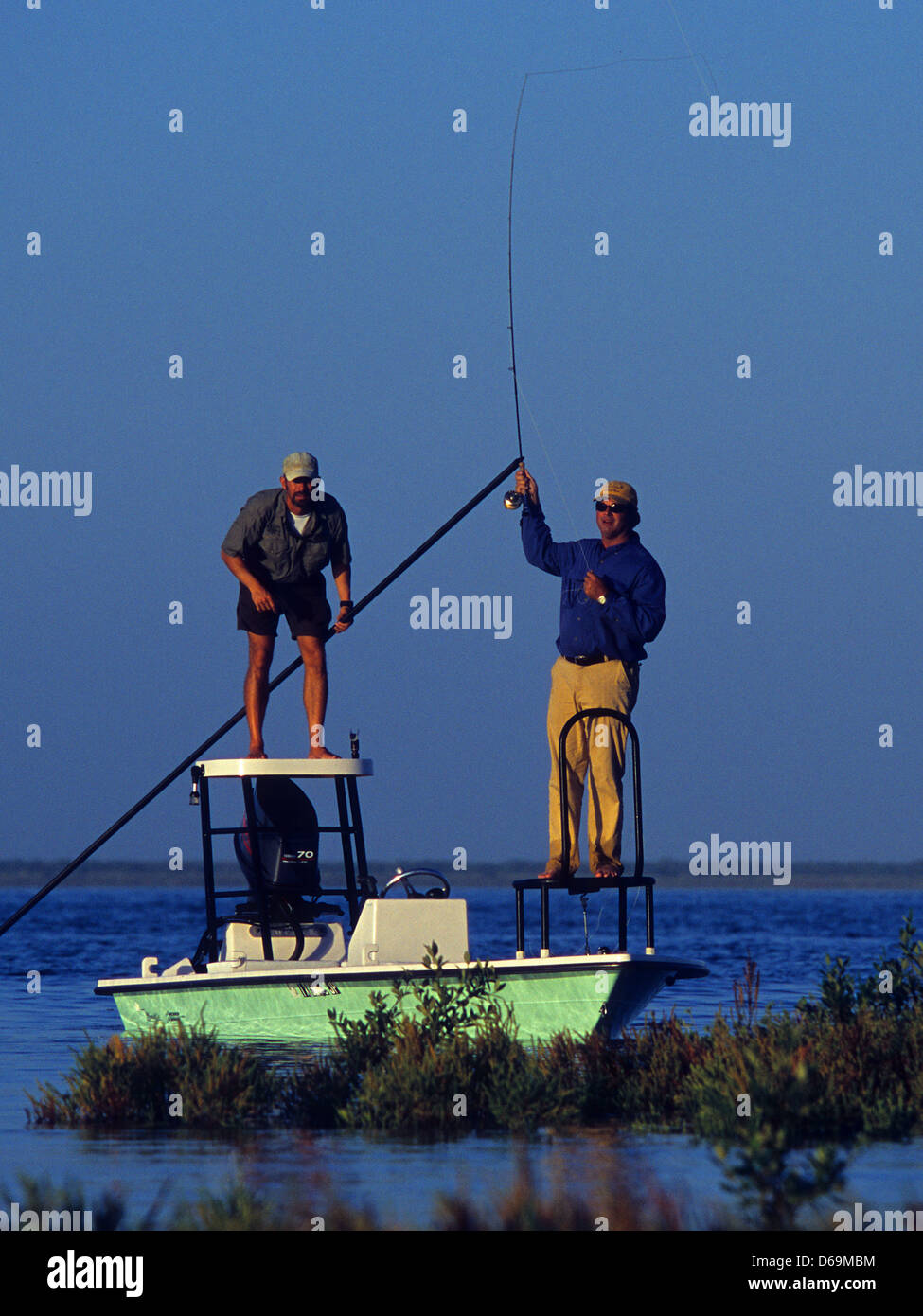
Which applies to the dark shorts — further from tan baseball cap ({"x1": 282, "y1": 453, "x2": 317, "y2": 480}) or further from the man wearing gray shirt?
tan baseball cap ({"x1": 282, "y1": 453, "x2": 317, "y2": 480})

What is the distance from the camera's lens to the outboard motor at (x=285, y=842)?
536 inches

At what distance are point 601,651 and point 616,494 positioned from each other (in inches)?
37.7

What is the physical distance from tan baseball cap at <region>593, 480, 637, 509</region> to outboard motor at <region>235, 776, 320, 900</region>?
2857 millimetres

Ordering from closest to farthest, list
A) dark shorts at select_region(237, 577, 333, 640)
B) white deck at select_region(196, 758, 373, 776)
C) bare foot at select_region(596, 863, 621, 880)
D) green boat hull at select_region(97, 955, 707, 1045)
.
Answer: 1. green boat hull at select_region(97, 955, 707, 1045)
2. bare foot at select_region(596, 863, 621, 880)
3. white deck at select_region(196, 758, 373, 776)
4. dark shorts at select_region(237, 577, 333, 640)

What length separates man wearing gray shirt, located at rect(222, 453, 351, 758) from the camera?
44.0 feet

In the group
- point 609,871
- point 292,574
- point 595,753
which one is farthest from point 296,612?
point 609,871

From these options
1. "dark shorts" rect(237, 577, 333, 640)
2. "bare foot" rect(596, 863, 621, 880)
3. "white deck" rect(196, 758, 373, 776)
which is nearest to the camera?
"bare foot" rect(596, 863, 621, 880)

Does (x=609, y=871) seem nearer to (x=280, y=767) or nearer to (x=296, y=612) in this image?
(x=280, y=767)

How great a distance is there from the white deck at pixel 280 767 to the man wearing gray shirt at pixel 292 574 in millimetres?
121

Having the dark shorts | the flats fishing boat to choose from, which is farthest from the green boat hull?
the dark shorts

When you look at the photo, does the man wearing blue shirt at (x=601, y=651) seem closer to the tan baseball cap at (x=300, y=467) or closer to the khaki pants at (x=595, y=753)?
the khaki pants at (x=595, y=753)

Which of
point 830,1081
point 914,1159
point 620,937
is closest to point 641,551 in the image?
point 620,937

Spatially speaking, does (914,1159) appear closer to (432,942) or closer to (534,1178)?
(534,1178)

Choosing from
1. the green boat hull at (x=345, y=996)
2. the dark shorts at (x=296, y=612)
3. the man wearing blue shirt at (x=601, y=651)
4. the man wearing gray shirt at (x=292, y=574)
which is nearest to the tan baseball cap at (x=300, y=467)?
the man wearing gray shirt at (x=292, y=574)
